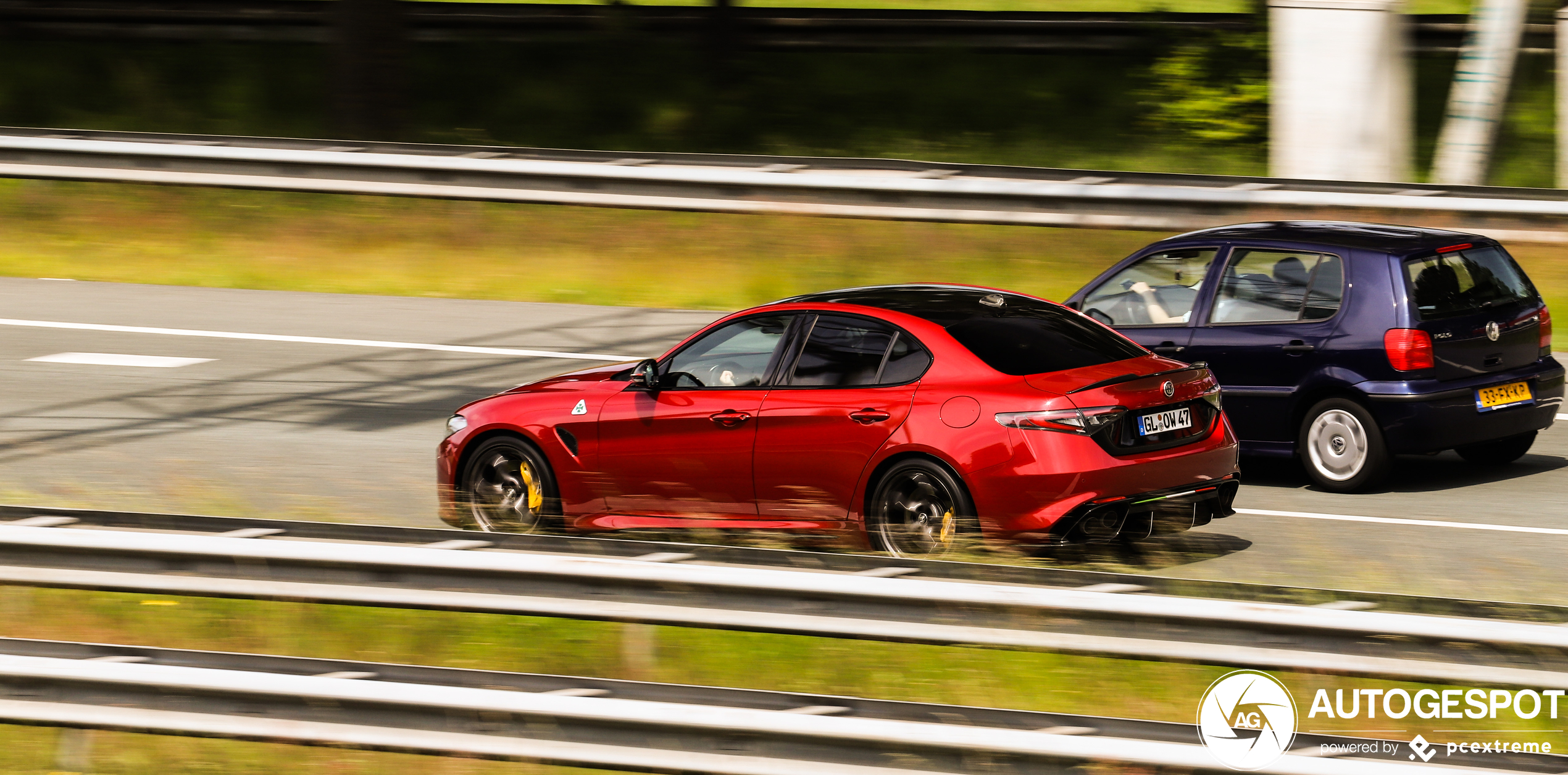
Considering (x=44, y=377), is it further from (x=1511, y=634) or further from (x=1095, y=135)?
(x=1095, y=135)

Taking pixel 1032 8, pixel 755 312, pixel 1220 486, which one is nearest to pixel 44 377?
pixel 755 312

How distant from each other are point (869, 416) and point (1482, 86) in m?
10.8

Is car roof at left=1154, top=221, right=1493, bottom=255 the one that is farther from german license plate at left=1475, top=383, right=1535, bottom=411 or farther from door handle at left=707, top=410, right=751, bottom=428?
door handle at left=707, top=410, right=751, bottom=428

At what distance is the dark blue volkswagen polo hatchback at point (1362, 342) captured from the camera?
967 centimetres

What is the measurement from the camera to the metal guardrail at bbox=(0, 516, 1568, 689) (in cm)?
488

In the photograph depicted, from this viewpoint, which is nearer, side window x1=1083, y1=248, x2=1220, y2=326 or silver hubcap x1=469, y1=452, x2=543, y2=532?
silver hubcap x1=469, y1=452, x2=543, y2=532

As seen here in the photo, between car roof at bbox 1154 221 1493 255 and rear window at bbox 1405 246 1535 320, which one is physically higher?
car roof at bbox 1154 221 1493 255

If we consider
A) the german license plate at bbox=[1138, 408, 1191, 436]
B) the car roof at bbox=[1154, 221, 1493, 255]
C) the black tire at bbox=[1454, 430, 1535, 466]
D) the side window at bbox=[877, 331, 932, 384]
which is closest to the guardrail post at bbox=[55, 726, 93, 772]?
the side window at bbox=[877, 331, 932, 384]

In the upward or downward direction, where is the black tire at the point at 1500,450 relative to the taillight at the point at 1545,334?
downward

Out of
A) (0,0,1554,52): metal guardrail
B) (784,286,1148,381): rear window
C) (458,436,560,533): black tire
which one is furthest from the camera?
(0,0,1554,52): metal guardrail

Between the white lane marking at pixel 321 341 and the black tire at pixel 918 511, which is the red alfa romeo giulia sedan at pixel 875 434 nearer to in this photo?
the black tire at pixel 918 511

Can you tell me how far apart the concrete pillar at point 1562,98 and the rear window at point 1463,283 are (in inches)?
265

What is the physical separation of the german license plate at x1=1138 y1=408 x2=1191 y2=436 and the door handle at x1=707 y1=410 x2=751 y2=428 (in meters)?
1.80

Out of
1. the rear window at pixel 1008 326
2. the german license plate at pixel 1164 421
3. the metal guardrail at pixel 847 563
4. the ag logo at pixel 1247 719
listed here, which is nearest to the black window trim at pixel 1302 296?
the rear window at pixel 1008 326
